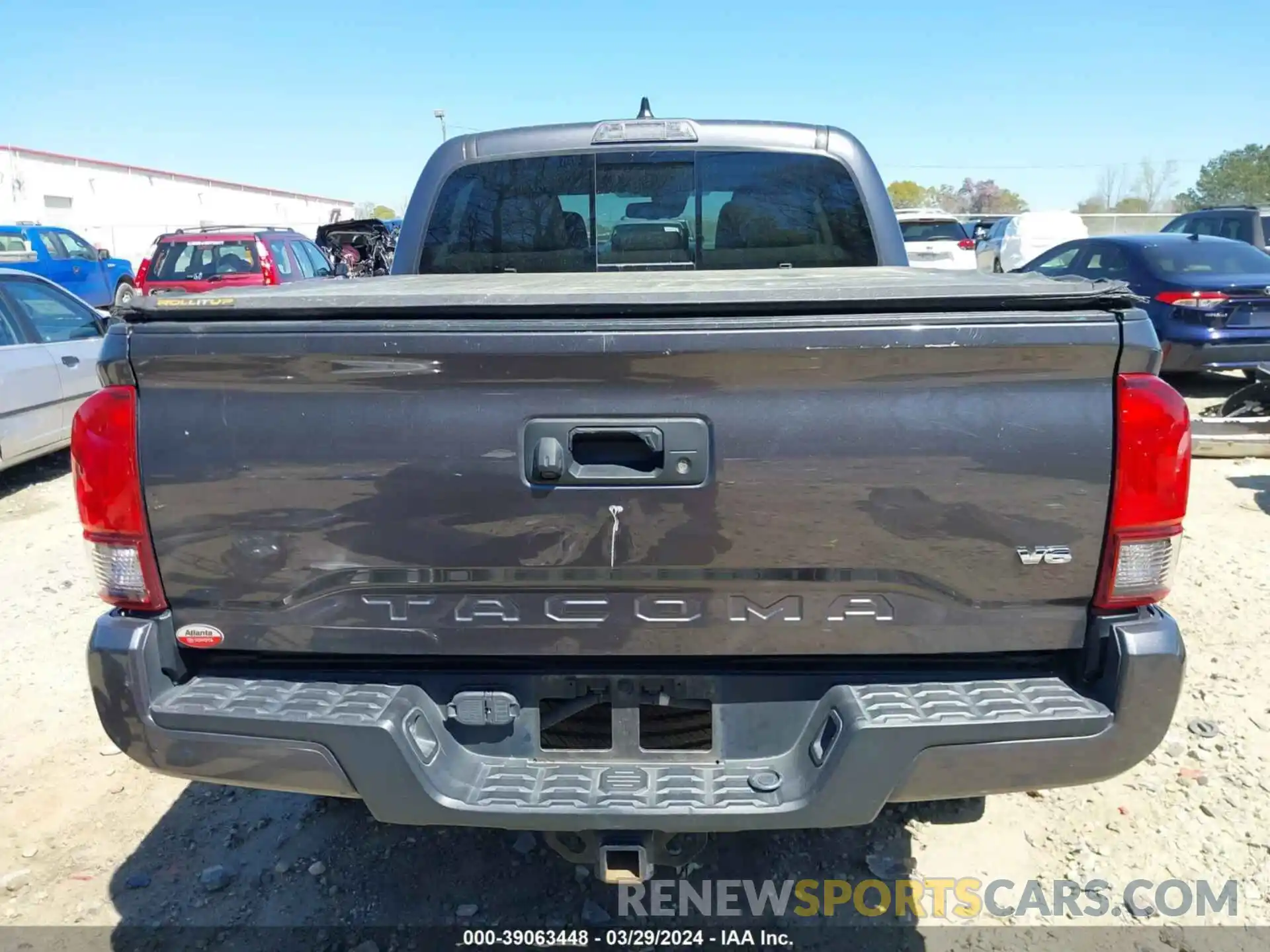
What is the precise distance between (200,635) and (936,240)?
18.1m

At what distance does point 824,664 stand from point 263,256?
13.4 meters

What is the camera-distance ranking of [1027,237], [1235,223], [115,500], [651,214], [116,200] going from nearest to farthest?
[115,500] < [651,214] < [1235,223] < [1027,237] < [116,200]

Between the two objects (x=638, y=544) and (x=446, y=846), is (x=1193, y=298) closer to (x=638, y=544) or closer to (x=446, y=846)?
(x=446, y=846)

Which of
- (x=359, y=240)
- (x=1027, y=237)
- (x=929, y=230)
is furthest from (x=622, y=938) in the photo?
(x=359, y=240)

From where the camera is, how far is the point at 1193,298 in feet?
28.8

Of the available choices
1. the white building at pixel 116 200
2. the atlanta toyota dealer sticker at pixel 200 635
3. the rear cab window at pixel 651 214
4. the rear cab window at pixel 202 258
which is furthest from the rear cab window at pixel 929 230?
the white building at pixel 116 200

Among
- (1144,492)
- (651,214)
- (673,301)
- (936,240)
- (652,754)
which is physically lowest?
(652,754)

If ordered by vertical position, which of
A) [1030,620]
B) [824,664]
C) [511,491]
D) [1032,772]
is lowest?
[1032,772]

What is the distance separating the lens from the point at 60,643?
4641 millimetres

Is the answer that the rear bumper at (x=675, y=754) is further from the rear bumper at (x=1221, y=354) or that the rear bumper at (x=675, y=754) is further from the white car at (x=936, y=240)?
the white car at (x=936, y=240)

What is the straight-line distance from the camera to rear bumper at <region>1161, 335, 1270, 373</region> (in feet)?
28.6

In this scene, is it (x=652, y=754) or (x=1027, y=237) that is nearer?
(x=652, y=754)

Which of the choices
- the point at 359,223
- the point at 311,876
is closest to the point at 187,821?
the point at 311,876

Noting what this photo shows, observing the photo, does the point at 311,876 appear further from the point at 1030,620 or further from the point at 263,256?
the point at 263,256
